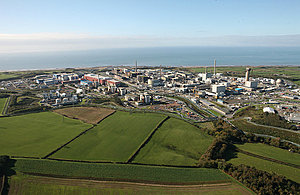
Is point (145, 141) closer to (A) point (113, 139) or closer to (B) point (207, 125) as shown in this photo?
(A) point (113, 139)

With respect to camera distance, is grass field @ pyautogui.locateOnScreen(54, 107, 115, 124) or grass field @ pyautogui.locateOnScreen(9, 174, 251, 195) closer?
grass field @ pyautogui.locateOnScreen(9, 174, 251, 195)

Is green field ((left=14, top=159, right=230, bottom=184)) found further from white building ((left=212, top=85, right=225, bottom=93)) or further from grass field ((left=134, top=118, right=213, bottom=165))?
white building ((left=212, top=85, right=225, bottom=93))

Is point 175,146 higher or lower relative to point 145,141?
lower

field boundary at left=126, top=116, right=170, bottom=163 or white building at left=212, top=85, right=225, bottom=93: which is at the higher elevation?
white building at left=212, top=85, right=225, bottom=93

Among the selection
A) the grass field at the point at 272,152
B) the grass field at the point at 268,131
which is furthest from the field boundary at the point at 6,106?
the grass field at the point at 268,131

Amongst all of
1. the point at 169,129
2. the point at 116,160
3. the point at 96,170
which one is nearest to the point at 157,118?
the point at 169,129

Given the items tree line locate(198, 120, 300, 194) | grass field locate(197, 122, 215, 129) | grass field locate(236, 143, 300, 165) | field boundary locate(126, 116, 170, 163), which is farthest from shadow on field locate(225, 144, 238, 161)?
field boundary locate(126, 116, 170, 163)

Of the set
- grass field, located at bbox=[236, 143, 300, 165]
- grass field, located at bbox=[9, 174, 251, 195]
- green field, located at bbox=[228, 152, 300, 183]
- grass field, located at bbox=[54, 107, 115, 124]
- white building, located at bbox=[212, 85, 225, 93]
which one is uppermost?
white building, located at bbox=[212, 85, 225, 93]

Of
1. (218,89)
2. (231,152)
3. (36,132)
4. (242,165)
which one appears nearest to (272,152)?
(231,152)
